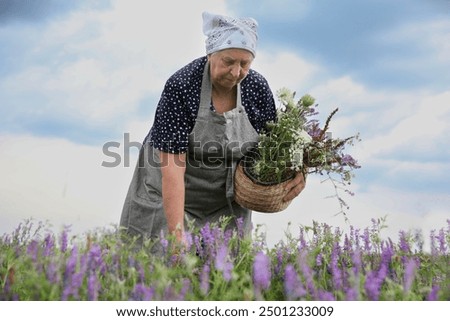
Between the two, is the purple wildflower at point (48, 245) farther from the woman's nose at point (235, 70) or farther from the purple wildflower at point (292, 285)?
the woman's nose at point (235, 70)

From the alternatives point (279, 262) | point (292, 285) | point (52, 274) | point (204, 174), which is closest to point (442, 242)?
point (279, 262)

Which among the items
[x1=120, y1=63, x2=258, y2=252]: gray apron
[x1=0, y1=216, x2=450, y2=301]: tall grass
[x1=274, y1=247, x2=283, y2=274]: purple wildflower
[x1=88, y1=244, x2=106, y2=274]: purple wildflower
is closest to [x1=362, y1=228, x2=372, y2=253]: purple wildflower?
[x1=0, y1=216, x2=450, y2=301]: tall grass

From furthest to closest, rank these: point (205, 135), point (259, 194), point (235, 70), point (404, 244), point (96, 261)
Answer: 1. point (205, 135)
2. point (259, 194)
3. point (235, 70)
4. point (404, 244)
5. point (96, 261)

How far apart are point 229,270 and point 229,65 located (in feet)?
4.64

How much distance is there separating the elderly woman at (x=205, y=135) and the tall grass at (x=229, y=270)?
535mm

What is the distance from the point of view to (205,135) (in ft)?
12.1

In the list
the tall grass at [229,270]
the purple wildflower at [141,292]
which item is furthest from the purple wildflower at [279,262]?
the purple wildflower at [141,292]

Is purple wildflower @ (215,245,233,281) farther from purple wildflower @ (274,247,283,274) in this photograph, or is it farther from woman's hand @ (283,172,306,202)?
woman's hand @ (283,172,306,202)

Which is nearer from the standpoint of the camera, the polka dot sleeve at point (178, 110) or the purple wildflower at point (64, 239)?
the purple wildflower at point (64, 239)

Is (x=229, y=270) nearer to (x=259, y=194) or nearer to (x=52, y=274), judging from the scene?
(x=52, y=274)

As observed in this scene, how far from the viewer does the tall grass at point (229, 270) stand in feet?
6.80

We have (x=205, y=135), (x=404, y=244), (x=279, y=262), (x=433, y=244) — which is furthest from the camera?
(x=205, y=135)
